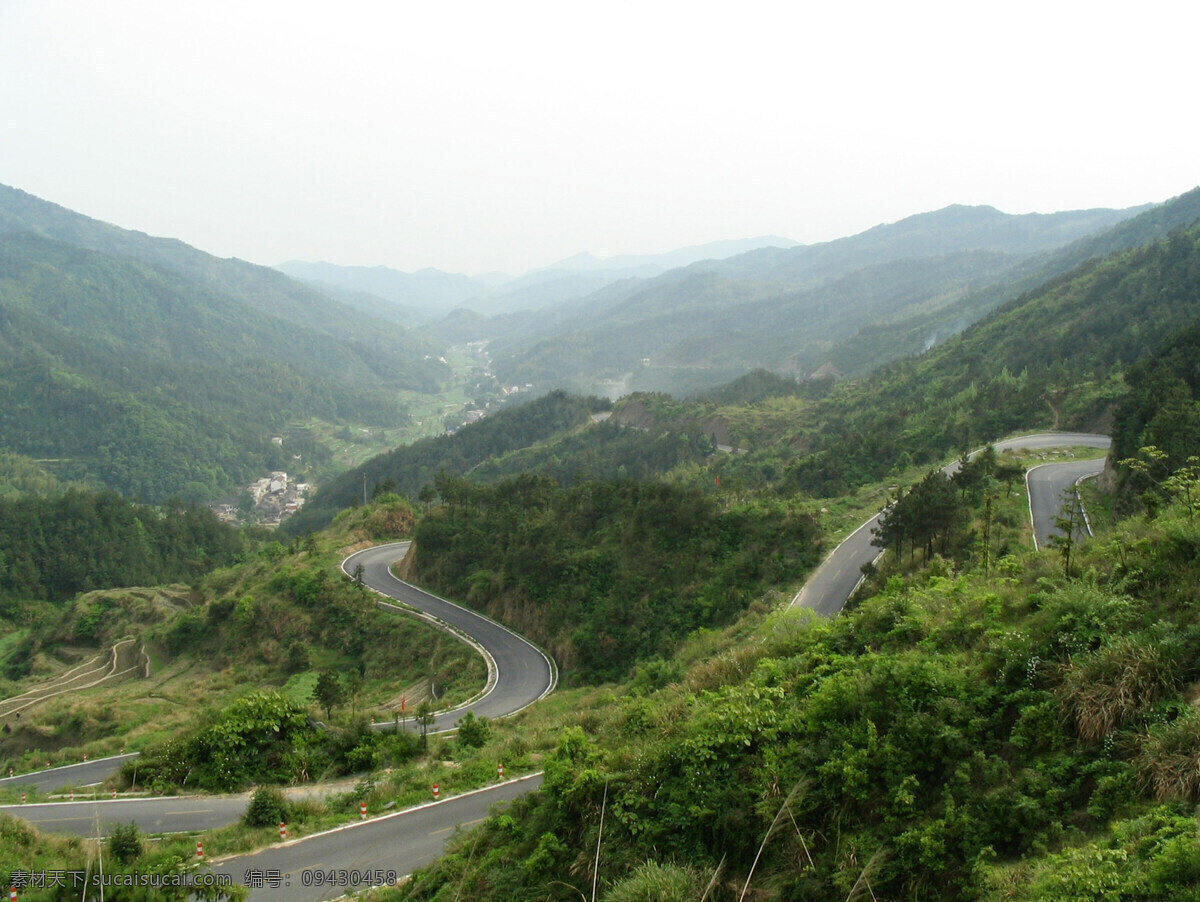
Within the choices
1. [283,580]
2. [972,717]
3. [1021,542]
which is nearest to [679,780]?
[972,717]

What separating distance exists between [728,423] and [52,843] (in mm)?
89101

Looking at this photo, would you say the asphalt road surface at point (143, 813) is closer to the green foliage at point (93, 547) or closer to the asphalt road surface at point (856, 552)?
the asphalt road surface at point (856, 552)

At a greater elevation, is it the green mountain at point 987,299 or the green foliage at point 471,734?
the green mountain at point 987,299

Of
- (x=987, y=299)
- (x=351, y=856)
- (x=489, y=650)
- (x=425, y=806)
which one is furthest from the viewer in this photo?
(x=987, y=299)

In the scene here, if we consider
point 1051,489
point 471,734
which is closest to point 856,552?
point 1051,489

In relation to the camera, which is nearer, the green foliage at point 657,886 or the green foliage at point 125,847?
the green foliage at point 657,886

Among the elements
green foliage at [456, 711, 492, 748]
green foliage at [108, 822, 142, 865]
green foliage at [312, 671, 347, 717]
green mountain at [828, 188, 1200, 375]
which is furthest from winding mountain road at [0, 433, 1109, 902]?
green mountain at [828, 188, 1200, 375]

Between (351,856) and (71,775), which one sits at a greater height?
(351,856)

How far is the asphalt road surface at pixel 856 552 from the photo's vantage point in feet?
87.6

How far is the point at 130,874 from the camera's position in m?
10.5

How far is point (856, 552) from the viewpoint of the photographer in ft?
102

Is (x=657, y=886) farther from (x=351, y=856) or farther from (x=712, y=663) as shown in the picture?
(x=712, y=663)

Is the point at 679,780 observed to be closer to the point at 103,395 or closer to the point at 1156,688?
the point at 1156,688

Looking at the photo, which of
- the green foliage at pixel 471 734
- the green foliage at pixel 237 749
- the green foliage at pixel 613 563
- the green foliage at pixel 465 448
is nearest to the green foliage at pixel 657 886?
the green foliage at pixel 471 734
